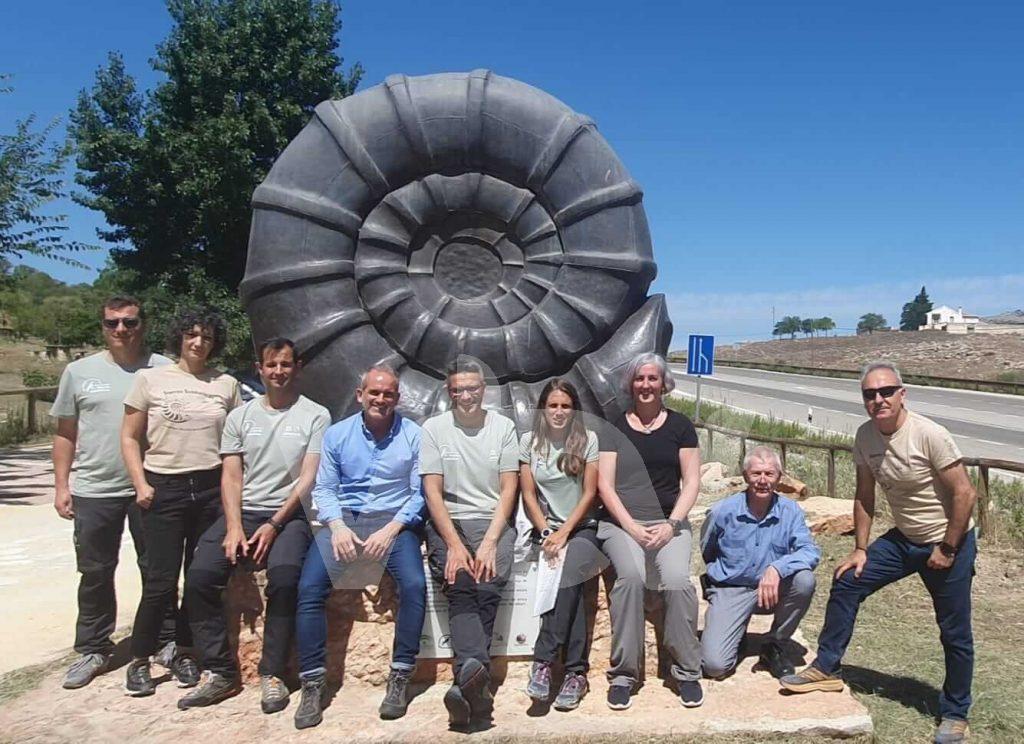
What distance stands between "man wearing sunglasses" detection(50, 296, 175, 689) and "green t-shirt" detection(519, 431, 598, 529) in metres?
1.72

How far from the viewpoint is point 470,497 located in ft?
12.1

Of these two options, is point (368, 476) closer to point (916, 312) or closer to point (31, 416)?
point (31, 416)

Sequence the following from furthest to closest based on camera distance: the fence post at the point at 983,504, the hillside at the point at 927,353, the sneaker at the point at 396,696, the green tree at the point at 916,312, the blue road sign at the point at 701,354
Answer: the green tree at the point at 916,312 < the hillside at the point at 927,353 < the blue road sign at the point at 701,354 < the fence post at the point at 983,504 < the sneaker at the point at 396,696

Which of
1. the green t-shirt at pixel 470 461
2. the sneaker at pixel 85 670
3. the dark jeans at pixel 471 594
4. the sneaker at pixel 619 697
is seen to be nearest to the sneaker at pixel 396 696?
the dark jeans at pixel 471 594

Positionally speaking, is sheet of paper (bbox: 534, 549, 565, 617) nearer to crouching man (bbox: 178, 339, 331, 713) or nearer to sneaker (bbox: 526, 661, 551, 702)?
sneaker (bbox: 526, 661, 551, 702)

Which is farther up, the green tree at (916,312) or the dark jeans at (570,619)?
the green tree at (916,312)

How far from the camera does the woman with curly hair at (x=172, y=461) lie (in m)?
3.71

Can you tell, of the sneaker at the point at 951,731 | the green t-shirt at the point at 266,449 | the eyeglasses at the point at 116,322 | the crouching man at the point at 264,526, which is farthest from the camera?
the eyeglasses at the point at 116,322

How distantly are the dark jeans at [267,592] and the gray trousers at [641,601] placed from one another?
128cm

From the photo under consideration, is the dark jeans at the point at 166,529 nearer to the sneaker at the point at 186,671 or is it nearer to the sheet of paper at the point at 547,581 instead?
the sneaker at the point at 186,671

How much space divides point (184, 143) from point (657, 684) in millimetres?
13493

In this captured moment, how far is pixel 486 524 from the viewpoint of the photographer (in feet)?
12.1

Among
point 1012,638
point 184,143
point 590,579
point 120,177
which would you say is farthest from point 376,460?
point 120,177

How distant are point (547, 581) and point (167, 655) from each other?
178 centimetres
